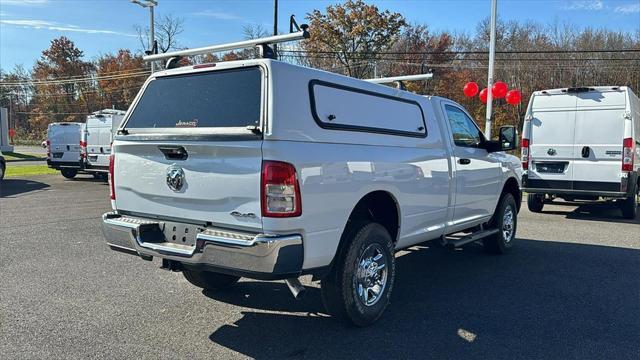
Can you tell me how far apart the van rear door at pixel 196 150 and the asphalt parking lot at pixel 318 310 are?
1.01 m

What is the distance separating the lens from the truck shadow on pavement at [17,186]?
13.9 metres

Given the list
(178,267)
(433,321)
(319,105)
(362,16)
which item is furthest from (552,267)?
(362,16)

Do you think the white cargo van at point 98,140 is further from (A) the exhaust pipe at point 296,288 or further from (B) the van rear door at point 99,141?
(A) the exhaust pipe at point 296,288

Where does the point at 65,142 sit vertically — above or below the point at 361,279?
above

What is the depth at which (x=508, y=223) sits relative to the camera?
7.46 meters

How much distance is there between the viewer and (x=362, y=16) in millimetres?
33938

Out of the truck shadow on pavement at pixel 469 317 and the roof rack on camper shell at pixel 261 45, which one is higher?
the roof rack on camper shell at pixel 261 45

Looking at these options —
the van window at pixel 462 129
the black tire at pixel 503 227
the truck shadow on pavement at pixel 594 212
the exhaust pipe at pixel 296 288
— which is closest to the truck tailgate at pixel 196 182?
the exhaust pipe at pixel 296 288

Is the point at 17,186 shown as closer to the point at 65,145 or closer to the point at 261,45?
the point at 65,145

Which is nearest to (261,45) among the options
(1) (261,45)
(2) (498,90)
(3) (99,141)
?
(1) (261,45)

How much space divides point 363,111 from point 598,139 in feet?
26.7

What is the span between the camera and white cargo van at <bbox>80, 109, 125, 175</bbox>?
54.6 feet

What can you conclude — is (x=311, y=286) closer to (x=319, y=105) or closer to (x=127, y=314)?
(x=127, y=314)

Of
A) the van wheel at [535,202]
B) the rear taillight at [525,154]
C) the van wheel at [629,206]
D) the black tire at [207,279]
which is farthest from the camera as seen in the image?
the van wheel at [535,202]
